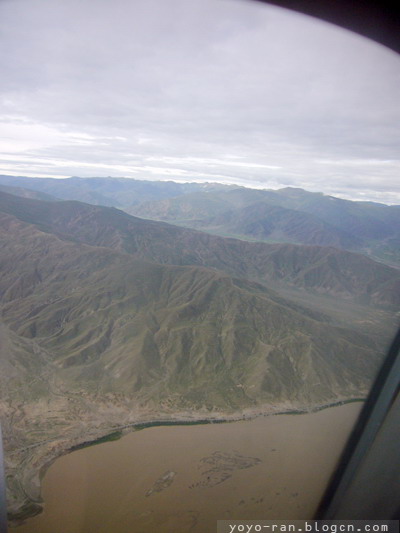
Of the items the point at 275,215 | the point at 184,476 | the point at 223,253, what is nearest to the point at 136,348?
the point at 184,476

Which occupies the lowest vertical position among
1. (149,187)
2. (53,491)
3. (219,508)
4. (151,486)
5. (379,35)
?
(53,491)

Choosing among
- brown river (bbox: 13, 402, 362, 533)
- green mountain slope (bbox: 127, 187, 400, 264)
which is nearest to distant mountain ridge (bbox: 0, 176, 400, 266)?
green mountain slope (bbox: 127, 187, 400, 264)

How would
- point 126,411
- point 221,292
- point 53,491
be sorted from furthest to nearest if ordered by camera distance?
point 221,292 < point 126,411 < point 53,491

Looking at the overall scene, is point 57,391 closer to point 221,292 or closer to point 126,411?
point 126,411

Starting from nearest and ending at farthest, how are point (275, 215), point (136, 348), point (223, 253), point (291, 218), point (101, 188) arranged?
point (136, 348) < point (223, 253) < point (291, 218) < point (275, 215) < point (101, 188)

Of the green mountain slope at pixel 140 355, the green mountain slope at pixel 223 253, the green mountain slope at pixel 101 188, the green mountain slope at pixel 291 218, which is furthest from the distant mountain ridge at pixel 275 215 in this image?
the green mountain slope at pixel 140 355

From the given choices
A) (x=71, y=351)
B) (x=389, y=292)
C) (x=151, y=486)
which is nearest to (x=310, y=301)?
(x=389, y=292)

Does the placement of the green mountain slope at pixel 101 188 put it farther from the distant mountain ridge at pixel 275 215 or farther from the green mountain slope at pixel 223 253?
the green mountain slope at pixel 223 253

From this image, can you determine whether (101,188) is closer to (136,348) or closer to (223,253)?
(223,253)
